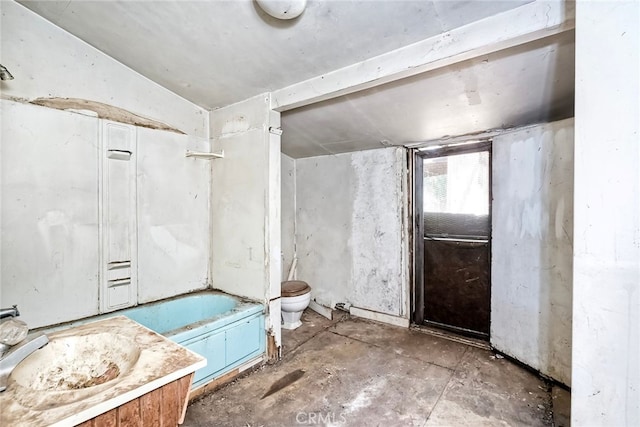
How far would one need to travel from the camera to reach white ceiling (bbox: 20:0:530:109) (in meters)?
1.56

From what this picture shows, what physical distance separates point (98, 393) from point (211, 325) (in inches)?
48.1

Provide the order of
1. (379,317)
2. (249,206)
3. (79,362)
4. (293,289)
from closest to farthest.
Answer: (79,362)
(249,206)
(293,289)
(379,317)

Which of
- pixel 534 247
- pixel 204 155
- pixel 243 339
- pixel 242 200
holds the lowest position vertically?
pixel 243 339

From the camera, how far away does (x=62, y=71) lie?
6.69 feet

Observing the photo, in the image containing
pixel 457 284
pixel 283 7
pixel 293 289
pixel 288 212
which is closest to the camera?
pixel 283 7

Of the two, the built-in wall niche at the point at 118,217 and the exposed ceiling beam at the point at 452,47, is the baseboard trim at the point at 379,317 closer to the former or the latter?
the built-in wall niche at the point at 118,217

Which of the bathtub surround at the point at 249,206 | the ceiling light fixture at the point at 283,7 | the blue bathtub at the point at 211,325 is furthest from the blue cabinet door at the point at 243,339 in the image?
the ceiling light fixture at the point at 283,7

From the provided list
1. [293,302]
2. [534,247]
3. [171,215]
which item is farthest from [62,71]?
[534,247]

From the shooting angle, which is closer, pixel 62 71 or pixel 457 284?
pixel 62 71

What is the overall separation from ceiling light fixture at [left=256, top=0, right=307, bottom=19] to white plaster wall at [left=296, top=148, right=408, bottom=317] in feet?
6.32

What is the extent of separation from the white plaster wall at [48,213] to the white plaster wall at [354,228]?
2263mm

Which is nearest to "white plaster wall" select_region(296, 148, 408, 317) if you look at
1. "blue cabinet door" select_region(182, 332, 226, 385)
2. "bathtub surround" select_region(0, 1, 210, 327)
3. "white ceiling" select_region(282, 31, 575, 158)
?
"white ceiling" select_region(282, 31, 575, 158)

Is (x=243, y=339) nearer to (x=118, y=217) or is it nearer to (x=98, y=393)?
(x=118, y=217)

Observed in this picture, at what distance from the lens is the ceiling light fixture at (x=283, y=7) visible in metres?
1.51
